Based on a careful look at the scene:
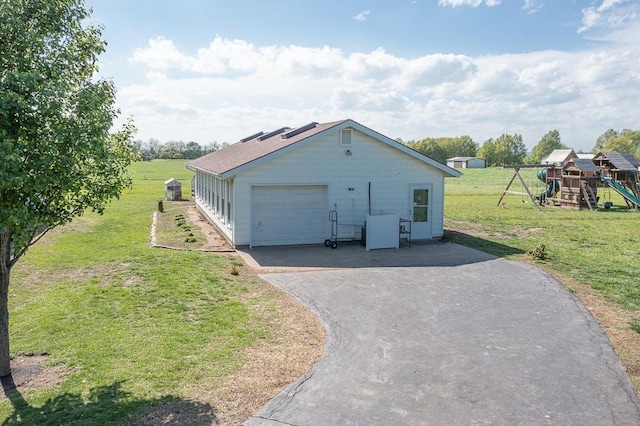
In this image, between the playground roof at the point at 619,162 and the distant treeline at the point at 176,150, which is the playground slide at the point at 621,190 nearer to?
the playground roof at the point at 619,162

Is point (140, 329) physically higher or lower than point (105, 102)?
lower

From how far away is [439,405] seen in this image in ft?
19.3

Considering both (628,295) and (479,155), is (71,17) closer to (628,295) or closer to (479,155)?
(628,295)

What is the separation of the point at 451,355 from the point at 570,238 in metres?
13.4

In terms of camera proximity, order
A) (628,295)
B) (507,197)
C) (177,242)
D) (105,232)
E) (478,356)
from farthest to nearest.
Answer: (507,197) → (105,232) → (177,242) → (628,295) → (478,356)

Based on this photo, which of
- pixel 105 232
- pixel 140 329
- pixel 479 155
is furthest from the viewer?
pixel 479 155

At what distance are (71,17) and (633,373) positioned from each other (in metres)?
9.30

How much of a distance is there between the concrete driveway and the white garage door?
3.53 m

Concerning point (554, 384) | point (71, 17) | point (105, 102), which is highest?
point (71, 17)

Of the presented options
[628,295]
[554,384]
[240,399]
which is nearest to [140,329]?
[240,399]

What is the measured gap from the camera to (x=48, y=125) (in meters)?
6.12

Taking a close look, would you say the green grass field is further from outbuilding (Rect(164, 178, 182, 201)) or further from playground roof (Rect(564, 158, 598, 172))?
outbuilding (Rect(164, 178, 182, 201))

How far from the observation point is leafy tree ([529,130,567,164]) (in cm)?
13312

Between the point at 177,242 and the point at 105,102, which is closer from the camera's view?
the point at 105,102
